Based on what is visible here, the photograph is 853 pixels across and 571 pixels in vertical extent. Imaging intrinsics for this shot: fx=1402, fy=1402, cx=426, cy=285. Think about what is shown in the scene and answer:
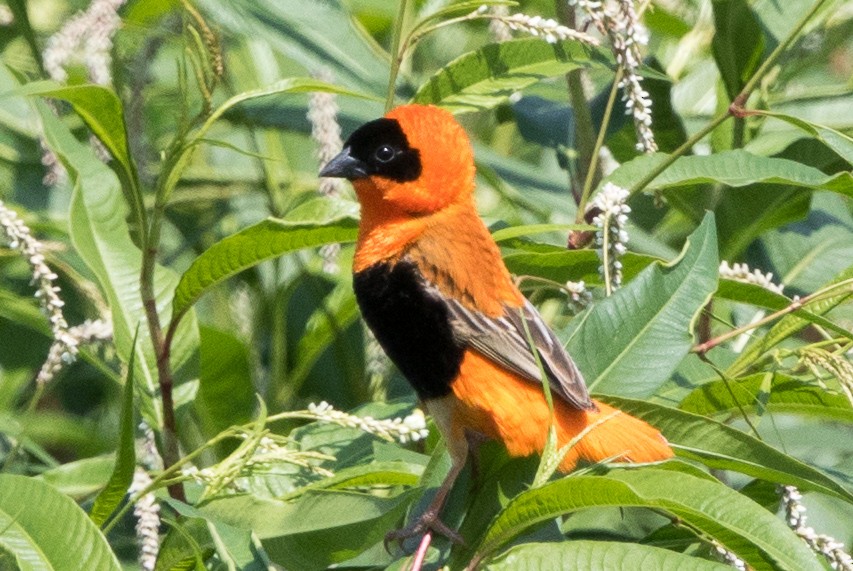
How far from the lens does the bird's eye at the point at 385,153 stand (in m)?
2.81

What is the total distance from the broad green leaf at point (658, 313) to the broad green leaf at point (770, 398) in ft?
0.44

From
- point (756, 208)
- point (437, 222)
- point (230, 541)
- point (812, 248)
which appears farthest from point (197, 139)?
point (812, 248)

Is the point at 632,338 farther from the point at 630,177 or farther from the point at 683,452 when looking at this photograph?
the point at 630,177

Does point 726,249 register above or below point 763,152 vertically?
below

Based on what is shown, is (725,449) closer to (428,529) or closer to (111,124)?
(428,529)

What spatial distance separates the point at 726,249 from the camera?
315cm

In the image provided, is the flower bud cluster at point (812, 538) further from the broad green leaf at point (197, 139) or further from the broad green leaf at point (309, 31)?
the broad green leaf at point (309, 31)

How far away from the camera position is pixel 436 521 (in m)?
2.27

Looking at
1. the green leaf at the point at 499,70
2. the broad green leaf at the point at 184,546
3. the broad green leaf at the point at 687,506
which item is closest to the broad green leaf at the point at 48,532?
the broad green leaf at the point at 184,546

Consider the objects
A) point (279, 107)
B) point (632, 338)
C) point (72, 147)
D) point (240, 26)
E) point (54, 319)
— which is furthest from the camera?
point (279, 107)

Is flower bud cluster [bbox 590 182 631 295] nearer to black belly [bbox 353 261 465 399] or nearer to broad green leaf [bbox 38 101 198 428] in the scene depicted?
black belly [bbox 353 261 465 399]

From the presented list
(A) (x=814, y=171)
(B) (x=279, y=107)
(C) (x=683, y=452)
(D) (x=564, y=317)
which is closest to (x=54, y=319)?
(C) (x=683, y=452)

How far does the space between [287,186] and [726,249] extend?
128cm

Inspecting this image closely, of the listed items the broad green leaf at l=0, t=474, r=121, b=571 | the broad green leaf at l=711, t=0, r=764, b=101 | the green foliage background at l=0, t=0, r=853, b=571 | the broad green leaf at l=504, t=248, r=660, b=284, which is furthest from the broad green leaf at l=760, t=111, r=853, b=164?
the broad green leaf at l=0, t=474, r=121, b=571
